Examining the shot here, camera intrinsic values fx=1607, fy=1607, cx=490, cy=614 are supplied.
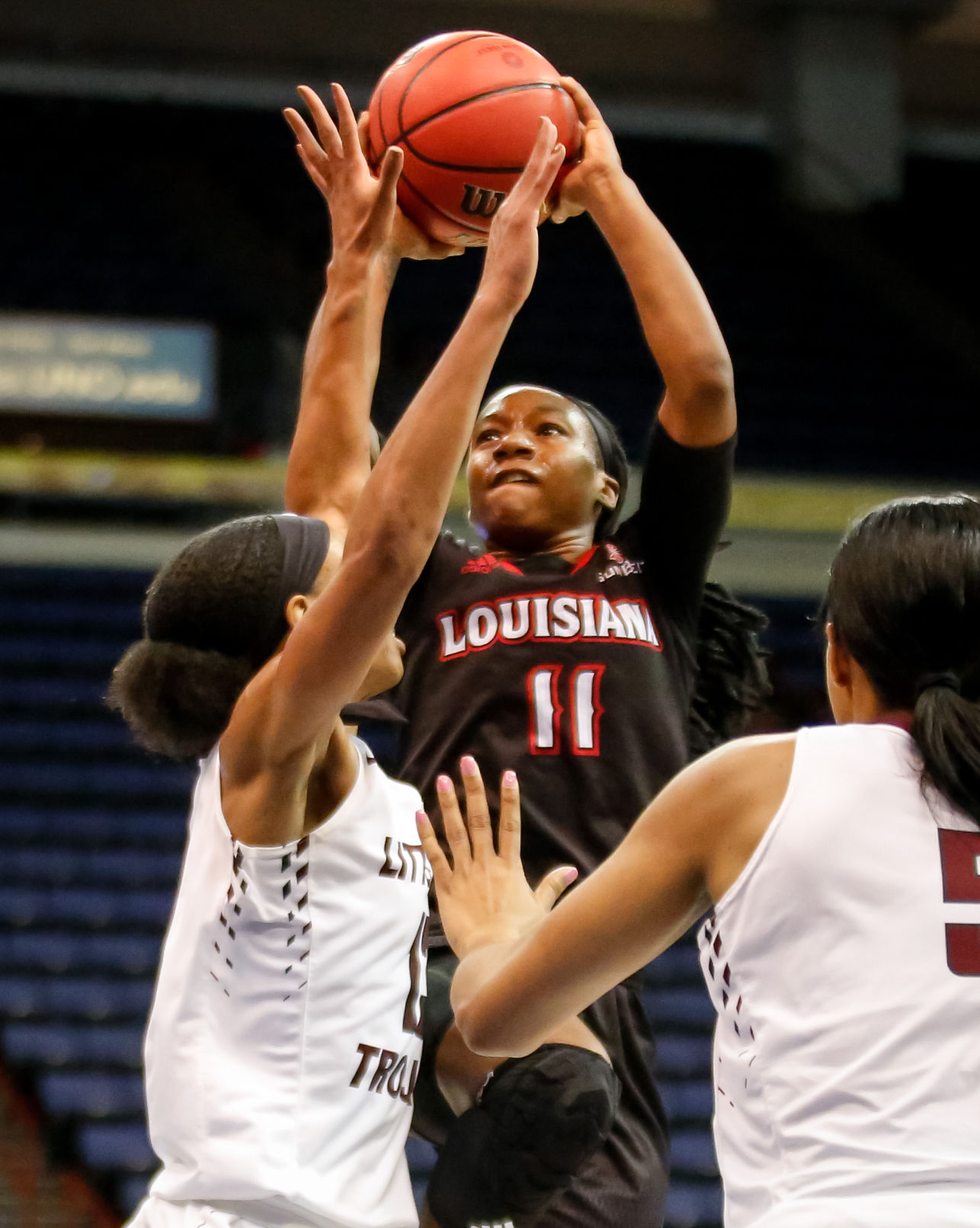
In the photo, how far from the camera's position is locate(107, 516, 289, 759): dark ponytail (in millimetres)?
2092

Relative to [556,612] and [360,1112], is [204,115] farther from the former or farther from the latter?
[360,1112]

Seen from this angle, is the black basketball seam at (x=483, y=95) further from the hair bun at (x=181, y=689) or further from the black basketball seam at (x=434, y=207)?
the hair bun at (x=181, y=689)

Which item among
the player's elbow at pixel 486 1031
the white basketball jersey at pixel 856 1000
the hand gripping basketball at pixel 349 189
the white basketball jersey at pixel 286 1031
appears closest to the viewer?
the white basketball jersey at pixel 856 1000

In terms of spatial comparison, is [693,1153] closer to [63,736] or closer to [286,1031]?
[63,736]

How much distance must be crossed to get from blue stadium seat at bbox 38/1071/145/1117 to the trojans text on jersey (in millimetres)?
4713

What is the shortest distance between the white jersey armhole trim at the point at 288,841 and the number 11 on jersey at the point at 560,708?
0.55m

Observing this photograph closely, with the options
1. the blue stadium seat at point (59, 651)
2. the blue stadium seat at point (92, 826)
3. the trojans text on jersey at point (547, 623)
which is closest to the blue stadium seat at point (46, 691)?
the blue stadium seat at point (59, 651)

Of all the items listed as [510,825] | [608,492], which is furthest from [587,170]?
[510,825]

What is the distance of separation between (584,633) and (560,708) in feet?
0.44

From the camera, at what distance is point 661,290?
259cm

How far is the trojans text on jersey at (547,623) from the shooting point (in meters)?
2.72

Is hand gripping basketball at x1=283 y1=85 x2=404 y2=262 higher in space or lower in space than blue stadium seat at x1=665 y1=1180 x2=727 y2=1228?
higher

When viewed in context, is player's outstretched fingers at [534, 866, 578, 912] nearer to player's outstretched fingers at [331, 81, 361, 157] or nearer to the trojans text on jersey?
the trojans text on jersey

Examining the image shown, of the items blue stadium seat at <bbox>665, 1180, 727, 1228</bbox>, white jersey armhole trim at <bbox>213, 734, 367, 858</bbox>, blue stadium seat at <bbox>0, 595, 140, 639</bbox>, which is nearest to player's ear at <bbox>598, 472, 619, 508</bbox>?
white jersey armhole trim at <bbox>213, 734, 367, 858</bbox>
